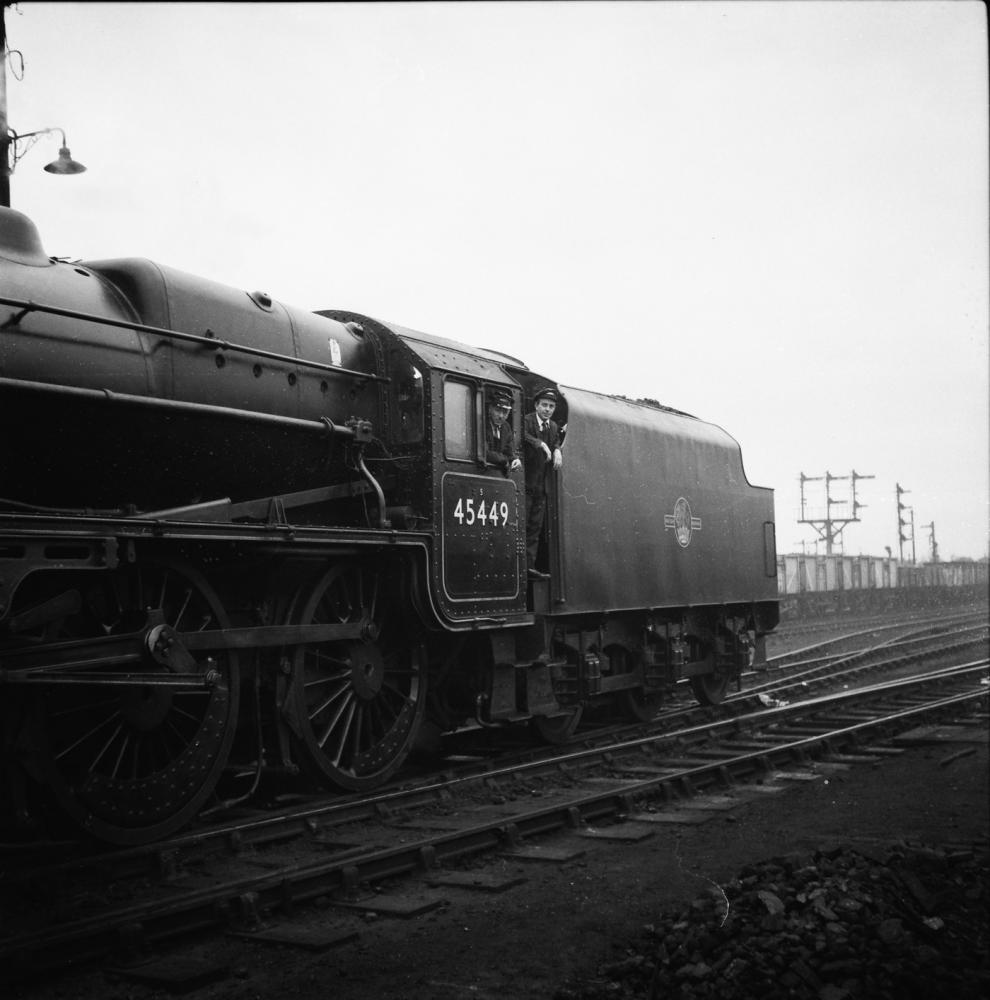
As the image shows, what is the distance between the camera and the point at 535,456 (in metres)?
8.91

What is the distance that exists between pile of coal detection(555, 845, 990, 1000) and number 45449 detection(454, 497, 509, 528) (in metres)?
3.40

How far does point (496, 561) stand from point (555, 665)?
1.31 meters

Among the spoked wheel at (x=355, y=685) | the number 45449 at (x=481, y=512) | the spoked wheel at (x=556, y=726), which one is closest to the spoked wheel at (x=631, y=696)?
the spoked wheel at (x=556, y=726)

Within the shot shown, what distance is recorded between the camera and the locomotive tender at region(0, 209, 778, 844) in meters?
5.21

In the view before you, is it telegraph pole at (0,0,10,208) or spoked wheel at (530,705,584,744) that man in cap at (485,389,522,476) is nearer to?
spoked wheel at (530,705,584,744)

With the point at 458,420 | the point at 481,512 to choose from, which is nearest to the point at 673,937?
the point at 481,512

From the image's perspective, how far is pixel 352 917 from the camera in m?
4.87

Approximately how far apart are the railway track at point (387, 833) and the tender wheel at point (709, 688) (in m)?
1.18

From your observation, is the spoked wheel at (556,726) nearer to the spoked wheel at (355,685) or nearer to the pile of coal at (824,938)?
the spoked wheel at (355,685)

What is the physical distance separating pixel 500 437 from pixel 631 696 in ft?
12.0

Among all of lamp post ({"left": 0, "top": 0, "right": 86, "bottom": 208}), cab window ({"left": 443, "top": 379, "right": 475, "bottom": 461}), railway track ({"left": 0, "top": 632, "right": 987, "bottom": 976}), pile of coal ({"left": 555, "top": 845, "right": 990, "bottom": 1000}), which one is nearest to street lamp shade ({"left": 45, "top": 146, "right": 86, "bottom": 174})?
lamp post ({"left": 0, "top": 0, "right": 86, "bottom": 208})

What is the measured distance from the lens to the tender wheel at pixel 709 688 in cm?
1181

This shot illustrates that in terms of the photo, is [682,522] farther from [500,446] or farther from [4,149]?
[4,149]

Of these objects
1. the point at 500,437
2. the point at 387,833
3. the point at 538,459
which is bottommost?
the point at 387,833
